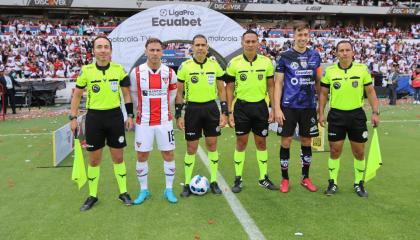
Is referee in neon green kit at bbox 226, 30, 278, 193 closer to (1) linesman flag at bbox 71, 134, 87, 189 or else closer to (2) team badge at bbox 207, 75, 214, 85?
(2) team badge at bbox 207, 75, 214, 85

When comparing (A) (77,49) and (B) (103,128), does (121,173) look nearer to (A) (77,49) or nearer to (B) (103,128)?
(B) (103,128)

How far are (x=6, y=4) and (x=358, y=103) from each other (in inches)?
1426

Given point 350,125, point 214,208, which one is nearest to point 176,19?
point 350,125

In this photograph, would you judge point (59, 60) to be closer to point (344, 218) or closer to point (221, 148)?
point (221, 148)

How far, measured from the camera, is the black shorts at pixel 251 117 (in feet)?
18.4

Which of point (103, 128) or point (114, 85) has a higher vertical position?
point (114, 85)

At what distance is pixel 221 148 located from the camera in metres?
9.06

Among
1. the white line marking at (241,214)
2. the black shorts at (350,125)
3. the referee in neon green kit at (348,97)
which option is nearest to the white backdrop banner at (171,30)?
the white line marking at (241,214)

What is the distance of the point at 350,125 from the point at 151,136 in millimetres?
2496

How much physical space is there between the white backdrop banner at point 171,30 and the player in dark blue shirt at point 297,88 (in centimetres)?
672

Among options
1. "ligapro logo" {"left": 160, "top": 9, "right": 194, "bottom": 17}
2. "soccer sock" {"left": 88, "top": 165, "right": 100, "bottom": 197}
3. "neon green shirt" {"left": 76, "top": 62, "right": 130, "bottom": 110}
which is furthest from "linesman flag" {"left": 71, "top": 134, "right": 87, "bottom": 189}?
"ligapro logo" {"left": 160, "top": 9, "right": 194, "bottom": 17}

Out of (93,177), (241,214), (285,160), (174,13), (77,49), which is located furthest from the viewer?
(77,49)

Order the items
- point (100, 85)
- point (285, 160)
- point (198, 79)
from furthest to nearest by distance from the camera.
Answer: point (285, 160)
point (198, 79)
point (100, 85)

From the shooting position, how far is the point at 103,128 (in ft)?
Result: 16.7
